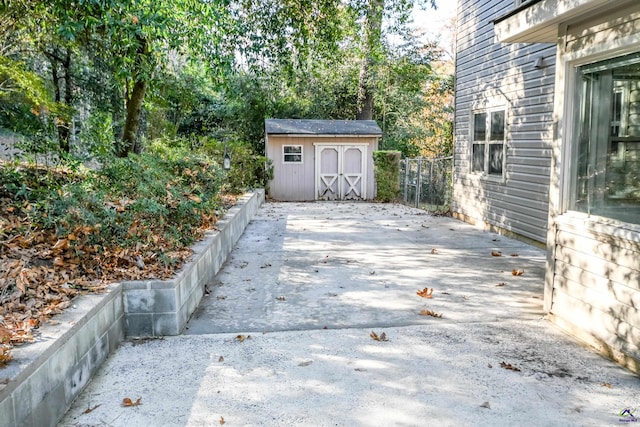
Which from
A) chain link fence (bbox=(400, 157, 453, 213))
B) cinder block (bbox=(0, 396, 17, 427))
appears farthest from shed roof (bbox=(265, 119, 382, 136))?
cinder block (bbox=(0, 396, 17, 427))

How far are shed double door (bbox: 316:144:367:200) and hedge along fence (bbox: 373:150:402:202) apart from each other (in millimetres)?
891

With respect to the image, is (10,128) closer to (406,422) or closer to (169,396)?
(169,396)

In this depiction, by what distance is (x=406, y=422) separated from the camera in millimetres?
2836

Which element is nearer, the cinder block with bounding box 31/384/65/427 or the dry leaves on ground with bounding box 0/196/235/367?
the cinder block with bounding box 31/384/65/427

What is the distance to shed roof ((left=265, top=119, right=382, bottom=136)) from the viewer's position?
1692 centimetres

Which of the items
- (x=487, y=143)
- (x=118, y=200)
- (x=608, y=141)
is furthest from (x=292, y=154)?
(x=608, y=141)

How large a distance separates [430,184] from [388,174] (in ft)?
8.12

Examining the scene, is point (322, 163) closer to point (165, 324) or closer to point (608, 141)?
point (165, 324)

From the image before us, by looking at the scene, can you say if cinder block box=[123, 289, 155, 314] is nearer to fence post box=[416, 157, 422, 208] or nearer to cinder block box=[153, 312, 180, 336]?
cinder block box=[153, 312, 180, 336]

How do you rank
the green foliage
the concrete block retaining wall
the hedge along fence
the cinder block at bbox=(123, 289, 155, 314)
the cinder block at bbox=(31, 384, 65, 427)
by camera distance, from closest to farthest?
the concrete block retaining wall
the cinder block at bbox=(31, 384, 65, 427)
the cinder block at bbox=(123, 289, 155, 314)
the green foliage
the hedge along fence

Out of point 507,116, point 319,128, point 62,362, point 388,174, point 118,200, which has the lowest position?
point 62,362

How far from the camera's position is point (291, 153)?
17312 mm

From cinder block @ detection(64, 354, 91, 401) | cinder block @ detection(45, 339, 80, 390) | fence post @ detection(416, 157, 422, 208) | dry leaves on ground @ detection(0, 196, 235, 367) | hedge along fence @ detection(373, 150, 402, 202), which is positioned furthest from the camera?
hedge along fence @ detection(373, 150, 402, 202)

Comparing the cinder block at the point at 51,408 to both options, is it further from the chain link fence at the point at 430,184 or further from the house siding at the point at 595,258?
the chain link fence at the point at 430,184
